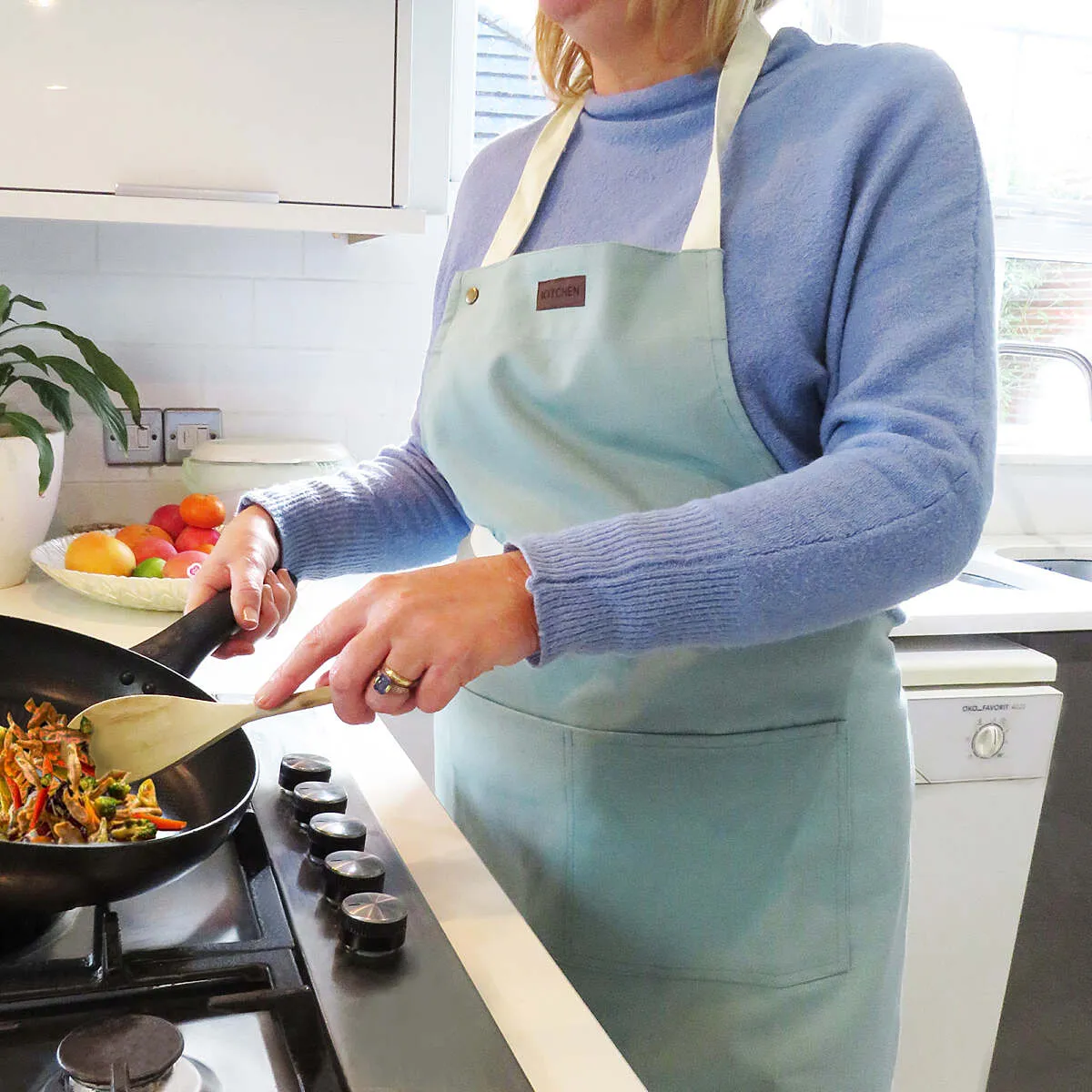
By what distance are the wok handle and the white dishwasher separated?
952mm

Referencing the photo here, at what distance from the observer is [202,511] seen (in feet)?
5.49

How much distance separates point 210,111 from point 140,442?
0.54 m

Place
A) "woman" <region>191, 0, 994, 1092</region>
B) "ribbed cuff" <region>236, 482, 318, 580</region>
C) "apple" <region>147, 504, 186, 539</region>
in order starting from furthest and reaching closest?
"apple" <region>147, 504, 186, 539</region> → "ribbed cuff" <region>236, 482, 318, 580</region> → "woman" <region>191, 0, 994, 1092</region>

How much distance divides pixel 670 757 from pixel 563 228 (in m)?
0.42

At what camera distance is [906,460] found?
69cm

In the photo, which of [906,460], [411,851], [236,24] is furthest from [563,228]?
[236,24]

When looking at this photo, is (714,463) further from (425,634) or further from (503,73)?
(503,73)

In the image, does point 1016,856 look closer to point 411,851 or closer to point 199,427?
point 411,851

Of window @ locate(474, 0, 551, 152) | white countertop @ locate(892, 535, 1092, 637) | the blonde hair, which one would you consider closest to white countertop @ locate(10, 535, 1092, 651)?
white countertop @ locate(892, 535, 1092, 637)

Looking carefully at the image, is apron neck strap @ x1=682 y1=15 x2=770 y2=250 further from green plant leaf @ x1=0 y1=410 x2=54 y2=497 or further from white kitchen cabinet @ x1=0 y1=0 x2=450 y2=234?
green plant leaf @ x1=0 y1=410 x2=54 y2=497

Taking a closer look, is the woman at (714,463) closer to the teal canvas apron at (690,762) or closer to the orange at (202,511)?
the teal canvas apron at (690,762)

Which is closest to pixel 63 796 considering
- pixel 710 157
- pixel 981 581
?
pixel 710 157

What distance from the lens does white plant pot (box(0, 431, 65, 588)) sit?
1521mm

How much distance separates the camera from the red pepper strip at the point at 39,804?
2.16 feet
